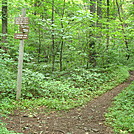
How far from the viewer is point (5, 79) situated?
7.14m

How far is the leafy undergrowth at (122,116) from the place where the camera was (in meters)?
4.07

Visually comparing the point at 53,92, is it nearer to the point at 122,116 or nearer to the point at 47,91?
the point at 47,91

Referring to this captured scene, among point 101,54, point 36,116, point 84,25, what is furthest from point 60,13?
point 36,116

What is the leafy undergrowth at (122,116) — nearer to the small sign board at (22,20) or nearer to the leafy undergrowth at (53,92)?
the leafy undergrowth at (53,92)

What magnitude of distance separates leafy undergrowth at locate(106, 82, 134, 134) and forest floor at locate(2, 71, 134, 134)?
216mm

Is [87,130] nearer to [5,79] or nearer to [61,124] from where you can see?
[61,124]

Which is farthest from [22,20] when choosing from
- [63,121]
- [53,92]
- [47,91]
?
[63,121]

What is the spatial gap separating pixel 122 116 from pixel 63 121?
1856 millimetres

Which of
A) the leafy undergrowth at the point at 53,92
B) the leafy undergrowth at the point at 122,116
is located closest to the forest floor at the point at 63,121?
the leafy undergrowth at the point at 122,116

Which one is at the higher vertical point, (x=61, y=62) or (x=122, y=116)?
(x=61, y=62)

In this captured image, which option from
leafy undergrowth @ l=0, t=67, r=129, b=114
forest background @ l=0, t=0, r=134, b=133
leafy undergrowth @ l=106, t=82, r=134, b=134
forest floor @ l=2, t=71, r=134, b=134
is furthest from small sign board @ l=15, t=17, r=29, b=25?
leafy undergrowth @ l=106, t=82, r=134, b=134

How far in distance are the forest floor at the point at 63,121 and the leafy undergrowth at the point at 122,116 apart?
0.22m

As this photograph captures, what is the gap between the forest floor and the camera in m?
4.01

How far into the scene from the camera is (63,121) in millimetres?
4707
